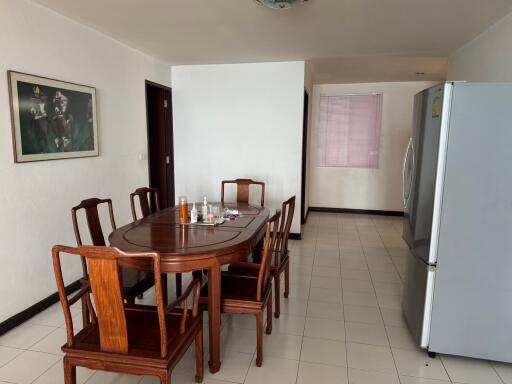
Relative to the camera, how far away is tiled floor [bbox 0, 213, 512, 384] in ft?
6.77

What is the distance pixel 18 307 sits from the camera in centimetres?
262

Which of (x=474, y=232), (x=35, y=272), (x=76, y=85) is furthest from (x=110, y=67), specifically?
(x=474, y=232)

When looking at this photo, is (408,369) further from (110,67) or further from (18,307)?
(110,67)

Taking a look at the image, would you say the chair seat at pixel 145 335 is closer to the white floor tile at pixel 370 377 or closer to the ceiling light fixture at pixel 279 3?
the white floor tile at pixel 370 377

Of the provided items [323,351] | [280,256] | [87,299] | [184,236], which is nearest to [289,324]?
[323,351]

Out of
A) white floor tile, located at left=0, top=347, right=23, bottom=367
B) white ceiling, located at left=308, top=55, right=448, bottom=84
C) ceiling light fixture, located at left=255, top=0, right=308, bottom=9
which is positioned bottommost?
white floor tile, located at left=0, top=347, right=23, bottom=367

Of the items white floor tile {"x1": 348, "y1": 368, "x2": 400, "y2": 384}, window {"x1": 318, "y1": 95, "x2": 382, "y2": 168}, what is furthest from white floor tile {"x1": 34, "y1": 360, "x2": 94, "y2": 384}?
window {"x1": 318, "y1": 95, "x2": 382, "y2": 168}

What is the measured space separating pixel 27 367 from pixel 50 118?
1.85 m

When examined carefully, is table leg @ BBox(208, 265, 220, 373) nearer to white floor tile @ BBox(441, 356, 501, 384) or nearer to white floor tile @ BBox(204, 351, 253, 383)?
white floor tile @ BBox(204, 351, 253, 383)

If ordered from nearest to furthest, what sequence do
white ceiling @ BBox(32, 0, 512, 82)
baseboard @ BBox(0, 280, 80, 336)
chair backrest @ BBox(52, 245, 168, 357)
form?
1. chair backrest @ BBox(52, 245, 168, 357)
2. baseboard @ BBox(0, 280, 80, 336)
3. white ceiling @ BBox(32, 0, 512, 82)

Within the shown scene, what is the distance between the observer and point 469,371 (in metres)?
→ 2.14

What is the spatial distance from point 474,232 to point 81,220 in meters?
3.24

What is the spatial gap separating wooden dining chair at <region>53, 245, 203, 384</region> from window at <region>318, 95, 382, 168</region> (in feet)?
18.0

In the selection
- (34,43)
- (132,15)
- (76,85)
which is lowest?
(76,85)
